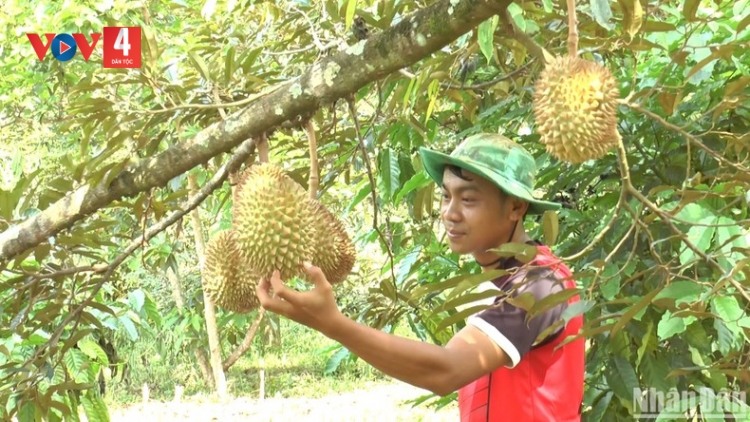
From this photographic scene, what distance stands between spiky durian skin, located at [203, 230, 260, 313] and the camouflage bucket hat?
1.45 ft

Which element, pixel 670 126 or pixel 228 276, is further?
pixel 228 276

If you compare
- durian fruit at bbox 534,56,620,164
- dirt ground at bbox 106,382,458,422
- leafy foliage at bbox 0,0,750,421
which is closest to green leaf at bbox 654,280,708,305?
leafy foliage at bbox 0,0,750,421

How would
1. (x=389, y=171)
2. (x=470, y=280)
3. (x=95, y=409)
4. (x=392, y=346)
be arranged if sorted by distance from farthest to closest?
(x=389, y=171)
(x=95, y=409)
(x=392, y=346)
(x=470, y=280)

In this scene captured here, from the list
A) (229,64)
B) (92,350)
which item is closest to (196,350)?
(92,350)

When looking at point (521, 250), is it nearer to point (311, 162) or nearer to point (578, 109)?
point (578, 109)

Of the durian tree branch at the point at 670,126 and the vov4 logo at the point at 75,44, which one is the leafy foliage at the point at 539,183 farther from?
the vov4 logo at the point at 75,44

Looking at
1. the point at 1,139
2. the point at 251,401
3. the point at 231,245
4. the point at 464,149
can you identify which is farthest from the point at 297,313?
the point at 1,139

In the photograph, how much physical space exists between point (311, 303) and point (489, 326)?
1.19 ft

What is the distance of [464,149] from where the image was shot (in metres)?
1.41

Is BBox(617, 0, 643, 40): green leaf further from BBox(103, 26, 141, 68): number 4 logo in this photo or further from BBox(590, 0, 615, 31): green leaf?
BBox(103, 26, 141, 68): number 4 logo

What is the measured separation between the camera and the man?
0.99m

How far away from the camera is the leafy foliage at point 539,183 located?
41.6 inches

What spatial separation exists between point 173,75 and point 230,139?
884mm

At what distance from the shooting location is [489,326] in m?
1.17
